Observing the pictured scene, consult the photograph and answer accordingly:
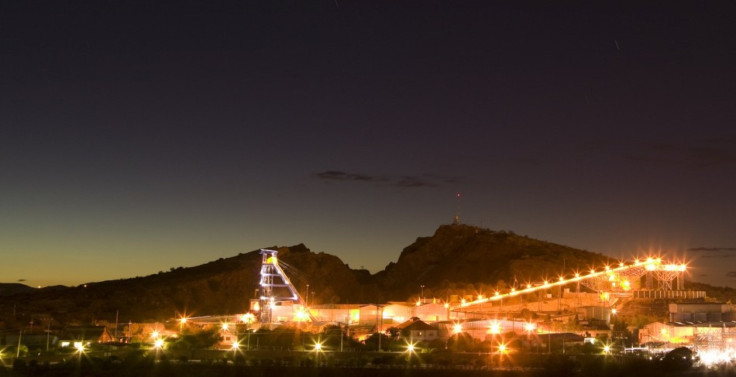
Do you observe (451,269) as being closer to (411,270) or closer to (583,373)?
(411,270)

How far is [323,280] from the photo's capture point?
92688mm

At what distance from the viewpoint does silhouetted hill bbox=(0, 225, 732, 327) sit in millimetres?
74500

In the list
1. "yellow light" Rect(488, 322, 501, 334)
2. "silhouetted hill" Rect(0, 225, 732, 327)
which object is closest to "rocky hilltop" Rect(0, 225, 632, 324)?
"silhouetted hill" Rect(0, 225, 732, 327)

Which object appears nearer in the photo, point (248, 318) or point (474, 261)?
point (248, 318)

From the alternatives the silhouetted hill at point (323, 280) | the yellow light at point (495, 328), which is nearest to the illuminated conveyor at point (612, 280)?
the silhouetted hill at point (323, 280)

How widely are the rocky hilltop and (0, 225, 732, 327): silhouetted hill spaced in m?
0.10

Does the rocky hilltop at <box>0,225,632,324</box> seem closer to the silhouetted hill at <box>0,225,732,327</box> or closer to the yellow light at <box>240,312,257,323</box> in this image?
the silhouetted hill at <box>0,225,732,327</box>

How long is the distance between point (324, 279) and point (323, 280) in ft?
0.61

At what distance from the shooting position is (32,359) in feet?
157

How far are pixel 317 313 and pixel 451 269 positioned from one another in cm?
3596

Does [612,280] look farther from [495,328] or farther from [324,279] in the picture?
[324,279]

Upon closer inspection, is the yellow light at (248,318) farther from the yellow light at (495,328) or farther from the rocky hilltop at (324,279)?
the yellow light at (495,328)

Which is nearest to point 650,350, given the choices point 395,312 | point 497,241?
point 395,312

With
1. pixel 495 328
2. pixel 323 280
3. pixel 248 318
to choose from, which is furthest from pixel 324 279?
pixel 495 328
